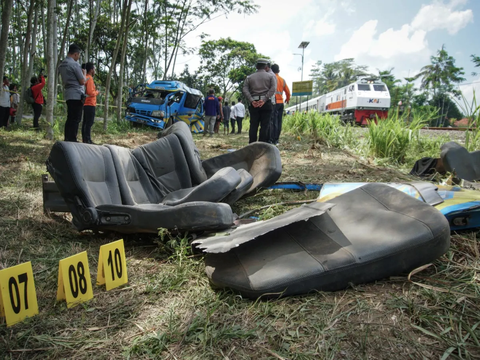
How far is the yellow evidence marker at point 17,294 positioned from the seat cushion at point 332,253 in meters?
0.76

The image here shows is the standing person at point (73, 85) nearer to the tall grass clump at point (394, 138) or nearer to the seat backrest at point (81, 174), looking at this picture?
the seat backrest at point (81, 174)

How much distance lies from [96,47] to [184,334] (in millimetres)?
23455

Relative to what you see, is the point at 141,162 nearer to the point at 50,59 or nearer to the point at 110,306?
the point at 110,306

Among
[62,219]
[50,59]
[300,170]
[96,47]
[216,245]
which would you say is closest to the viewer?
[216,245]

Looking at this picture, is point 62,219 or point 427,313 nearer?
point 427,313

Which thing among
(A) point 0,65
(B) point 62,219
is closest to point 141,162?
(B) point 62,219

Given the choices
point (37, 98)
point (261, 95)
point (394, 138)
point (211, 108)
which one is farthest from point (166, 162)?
point (211, 108)

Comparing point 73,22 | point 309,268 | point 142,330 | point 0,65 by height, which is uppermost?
point 73,22

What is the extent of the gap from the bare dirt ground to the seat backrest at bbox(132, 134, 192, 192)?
0.85 metres

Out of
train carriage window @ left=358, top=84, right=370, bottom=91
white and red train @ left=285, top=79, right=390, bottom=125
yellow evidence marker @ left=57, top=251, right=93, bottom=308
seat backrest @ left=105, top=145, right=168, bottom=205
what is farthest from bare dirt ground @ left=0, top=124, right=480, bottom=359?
train carriage window @ left=358, top=84, right=370, bottom=91

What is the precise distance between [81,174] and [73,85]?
4.10 metres

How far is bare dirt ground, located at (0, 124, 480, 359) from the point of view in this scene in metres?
1.20

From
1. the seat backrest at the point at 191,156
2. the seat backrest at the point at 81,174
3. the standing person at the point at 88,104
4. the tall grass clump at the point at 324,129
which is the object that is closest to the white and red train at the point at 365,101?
the tall grass clump at the point at 324,129

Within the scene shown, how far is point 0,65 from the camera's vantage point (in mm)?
5801
